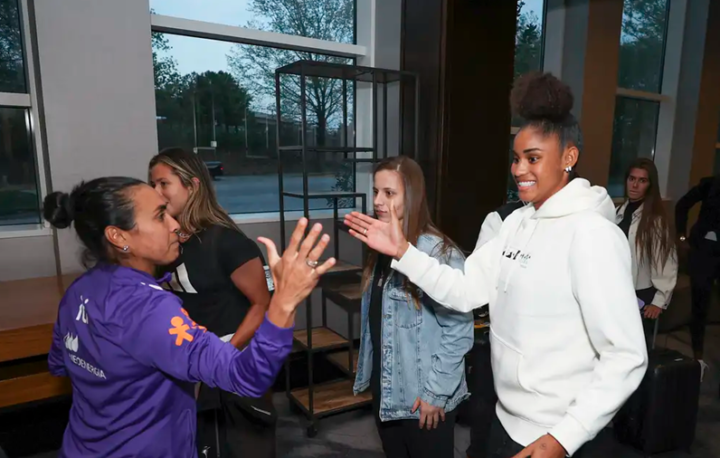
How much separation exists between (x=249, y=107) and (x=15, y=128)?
132cm

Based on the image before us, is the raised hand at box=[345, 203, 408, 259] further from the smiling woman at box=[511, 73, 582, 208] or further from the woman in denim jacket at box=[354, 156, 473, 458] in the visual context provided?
the smiling woman at box=[511, 73, 582, 208]


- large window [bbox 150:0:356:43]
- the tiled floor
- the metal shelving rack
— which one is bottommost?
the tiled floor

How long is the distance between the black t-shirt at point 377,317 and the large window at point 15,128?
2.09 metres

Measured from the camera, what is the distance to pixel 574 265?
98 centimetres

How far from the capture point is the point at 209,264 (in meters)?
1.58

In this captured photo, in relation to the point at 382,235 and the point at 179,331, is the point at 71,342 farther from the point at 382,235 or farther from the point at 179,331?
the point at 382,235

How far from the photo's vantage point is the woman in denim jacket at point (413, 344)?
1.49 m

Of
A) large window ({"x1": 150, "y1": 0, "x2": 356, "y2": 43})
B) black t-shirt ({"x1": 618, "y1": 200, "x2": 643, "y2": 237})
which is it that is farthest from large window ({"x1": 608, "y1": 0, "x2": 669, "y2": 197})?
large window ({"x1": 150, "y1": 0, "x2": 356, "y2": 43})

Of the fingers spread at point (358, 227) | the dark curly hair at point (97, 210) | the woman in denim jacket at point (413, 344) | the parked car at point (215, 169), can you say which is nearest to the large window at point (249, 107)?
the parked car at point (215, 169)

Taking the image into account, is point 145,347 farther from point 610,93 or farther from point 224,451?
point 610,93

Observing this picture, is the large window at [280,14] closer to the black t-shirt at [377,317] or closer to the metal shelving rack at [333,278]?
the metal shelving rack at [333,278]

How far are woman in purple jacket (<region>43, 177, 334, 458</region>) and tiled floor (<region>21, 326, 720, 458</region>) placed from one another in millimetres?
1463

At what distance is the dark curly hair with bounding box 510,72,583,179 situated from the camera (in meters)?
1.08

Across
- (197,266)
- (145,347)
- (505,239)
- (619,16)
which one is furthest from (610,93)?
(145,347)
